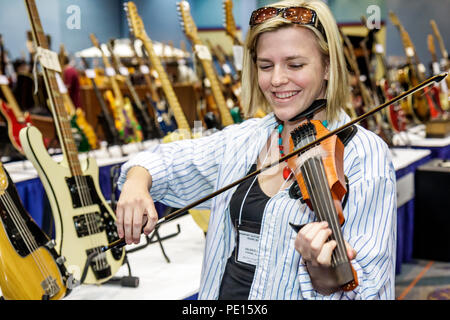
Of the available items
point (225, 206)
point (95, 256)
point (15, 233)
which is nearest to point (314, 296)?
point (225, 206)

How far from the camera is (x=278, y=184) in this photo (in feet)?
3.15

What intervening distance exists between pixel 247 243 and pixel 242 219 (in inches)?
1.8

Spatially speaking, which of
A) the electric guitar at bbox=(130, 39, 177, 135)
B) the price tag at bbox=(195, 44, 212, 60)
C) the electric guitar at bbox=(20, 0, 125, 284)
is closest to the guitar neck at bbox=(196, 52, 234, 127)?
the price tag at bbox=(195, 44, 212, 60)

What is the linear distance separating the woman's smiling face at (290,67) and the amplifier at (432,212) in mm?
2665

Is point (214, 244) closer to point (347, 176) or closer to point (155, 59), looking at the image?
point (347, 176)

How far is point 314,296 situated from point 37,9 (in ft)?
3.73

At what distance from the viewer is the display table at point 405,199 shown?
3.04 m

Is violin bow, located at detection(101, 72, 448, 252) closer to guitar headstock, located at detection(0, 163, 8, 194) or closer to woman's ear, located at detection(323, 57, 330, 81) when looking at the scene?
woman's ear, located at detection(323, 57, 330, 81)

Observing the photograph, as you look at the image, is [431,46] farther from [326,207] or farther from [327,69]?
[326,207]

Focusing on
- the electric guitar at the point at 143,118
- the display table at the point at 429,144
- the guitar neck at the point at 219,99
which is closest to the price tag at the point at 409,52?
the display table at the point at 429,144

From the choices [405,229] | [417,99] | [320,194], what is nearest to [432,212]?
[405,229]

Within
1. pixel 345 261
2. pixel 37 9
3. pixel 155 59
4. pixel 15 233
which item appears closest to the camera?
pixel 345 261

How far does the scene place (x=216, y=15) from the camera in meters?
1.32

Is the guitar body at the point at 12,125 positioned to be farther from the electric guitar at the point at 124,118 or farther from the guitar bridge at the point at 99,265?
the guitar bridge at the point at 99,265
